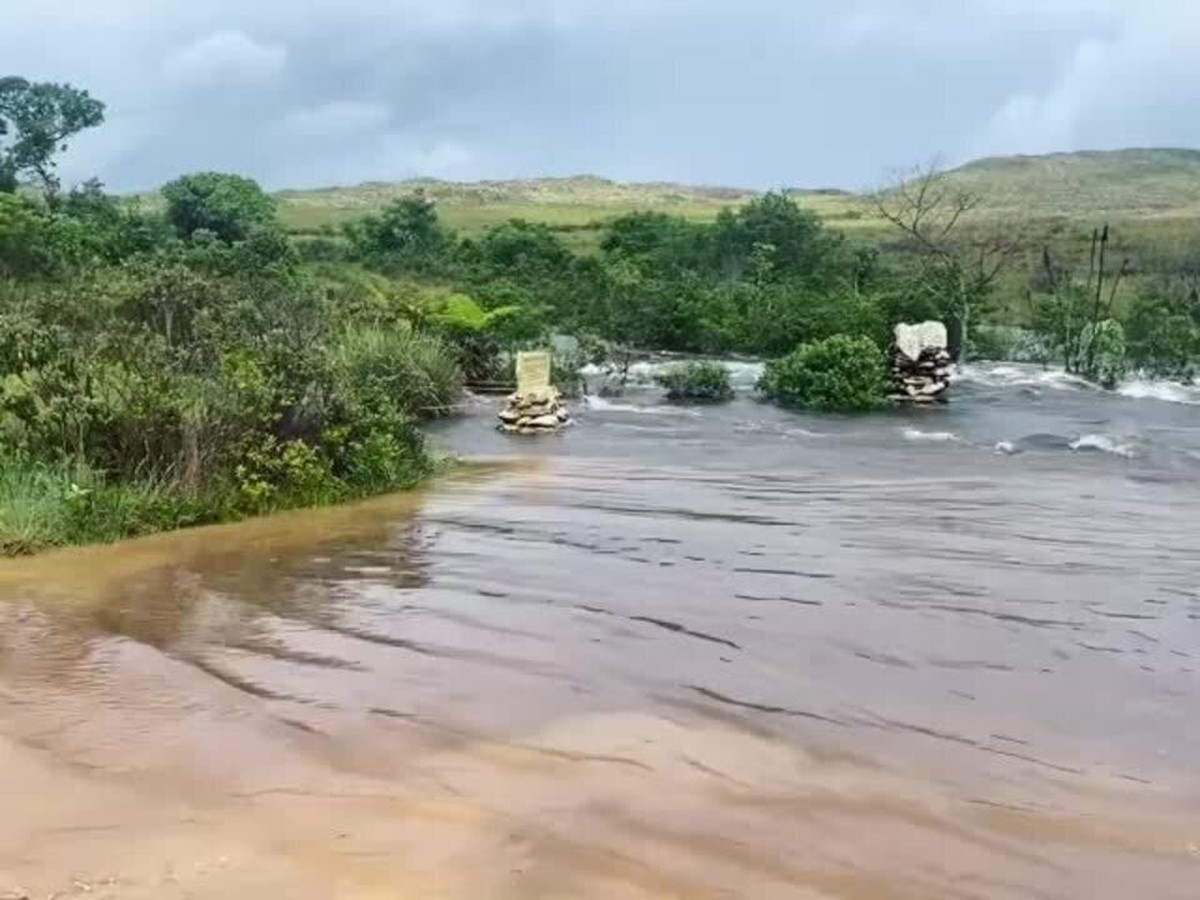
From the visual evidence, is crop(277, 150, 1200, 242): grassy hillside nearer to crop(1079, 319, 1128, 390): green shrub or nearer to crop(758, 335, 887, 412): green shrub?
crop(1079, 319, 1128, 390): green shrub

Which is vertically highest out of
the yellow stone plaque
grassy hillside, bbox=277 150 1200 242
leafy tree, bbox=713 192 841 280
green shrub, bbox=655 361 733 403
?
grassy hillside, bbox=277 150 1200 242

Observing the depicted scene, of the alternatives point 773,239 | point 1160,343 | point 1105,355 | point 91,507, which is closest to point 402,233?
point 773,239

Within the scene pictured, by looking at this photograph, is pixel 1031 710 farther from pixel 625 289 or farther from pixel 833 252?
pixel 833 252

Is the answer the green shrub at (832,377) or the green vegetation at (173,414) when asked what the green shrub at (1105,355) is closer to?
the green shrub at (832,377)

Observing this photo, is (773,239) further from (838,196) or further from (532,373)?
(838,196)

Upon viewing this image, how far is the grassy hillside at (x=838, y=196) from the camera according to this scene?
62.3 m

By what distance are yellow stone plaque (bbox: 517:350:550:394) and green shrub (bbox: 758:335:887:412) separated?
459 cm

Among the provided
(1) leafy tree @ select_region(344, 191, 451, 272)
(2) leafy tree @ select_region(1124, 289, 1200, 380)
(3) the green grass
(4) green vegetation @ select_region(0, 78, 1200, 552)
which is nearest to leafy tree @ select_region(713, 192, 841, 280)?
(4) green vegetation @ select_region(0, 78, 1200, 552)

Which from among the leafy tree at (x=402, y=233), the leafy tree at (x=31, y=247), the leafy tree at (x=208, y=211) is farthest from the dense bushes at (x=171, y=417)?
the leafy tree at (x=402, y=233)

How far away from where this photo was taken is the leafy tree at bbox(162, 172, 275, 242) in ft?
128

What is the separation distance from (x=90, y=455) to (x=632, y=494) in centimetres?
473

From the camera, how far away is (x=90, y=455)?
426 inches

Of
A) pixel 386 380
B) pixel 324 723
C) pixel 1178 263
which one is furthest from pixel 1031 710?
pixel 1178 263

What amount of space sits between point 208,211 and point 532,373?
2315 cm
